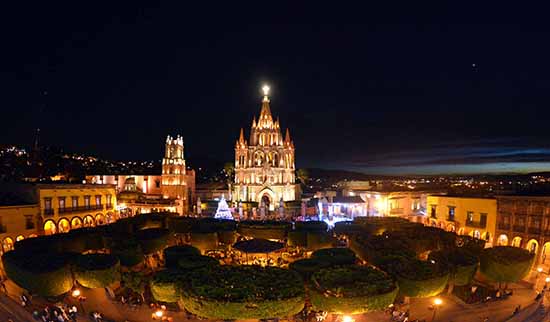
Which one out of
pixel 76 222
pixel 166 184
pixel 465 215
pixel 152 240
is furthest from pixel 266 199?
pixel 152 240

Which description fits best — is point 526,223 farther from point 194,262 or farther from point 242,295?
point 194,262

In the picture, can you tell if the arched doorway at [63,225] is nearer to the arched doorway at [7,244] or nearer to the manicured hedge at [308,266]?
the arched doorway at [7,244]

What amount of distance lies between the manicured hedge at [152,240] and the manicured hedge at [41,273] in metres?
6.88

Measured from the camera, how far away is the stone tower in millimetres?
66562

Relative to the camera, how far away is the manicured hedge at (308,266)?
82.5 ft

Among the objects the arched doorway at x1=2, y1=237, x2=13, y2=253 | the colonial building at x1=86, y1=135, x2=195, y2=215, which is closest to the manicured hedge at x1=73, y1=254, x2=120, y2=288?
the arched doorway at x1=2, y1=237, x2=13, y2=253

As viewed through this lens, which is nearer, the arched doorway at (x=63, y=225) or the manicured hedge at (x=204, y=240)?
the manicured hedge at (x=204, y=240)

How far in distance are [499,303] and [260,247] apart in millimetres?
18168

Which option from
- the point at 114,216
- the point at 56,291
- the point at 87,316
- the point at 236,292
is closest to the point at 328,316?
the point at 236,292

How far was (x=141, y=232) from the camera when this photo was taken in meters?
34.7

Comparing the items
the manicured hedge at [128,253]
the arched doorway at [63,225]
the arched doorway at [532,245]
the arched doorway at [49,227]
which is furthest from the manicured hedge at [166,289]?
the arched doorway at [532,245]

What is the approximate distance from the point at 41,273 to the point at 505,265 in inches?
1203

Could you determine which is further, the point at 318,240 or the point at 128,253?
the point at 318,240

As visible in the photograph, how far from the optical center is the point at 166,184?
6681 cm
